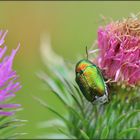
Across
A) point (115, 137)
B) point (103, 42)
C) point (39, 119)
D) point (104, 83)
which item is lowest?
point (39, 119)

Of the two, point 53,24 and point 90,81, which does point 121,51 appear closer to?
point 90,81

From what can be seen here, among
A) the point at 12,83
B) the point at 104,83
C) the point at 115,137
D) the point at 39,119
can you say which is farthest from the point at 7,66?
the point at 39,119

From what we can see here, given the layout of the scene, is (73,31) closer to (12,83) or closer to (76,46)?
(76,46)

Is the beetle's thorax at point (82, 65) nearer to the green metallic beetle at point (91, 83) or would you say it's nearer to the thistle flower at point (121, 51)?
the green metallic beetle at point (91, 83)

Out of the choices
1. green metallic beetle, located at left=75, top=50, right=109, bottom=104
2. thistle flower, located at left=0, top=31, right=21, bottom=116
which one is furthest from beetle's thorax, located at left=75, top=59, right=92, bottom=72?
thistle flower, located at left=0, top=31, right=21, bottom=116

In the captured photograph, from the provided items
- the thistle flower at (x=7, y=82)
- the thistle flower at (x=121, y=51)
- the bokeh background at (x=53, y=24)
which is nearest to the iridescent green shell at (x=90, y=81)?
the thistle flower at (x=121, y=51)

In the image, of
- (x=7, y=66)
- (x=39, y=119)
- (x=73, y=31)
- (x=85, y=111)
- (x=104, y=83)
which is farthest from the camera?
(x=73, y=31)

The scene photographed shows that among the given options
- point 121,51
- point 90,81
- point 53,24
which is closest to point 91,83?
point 90,81
